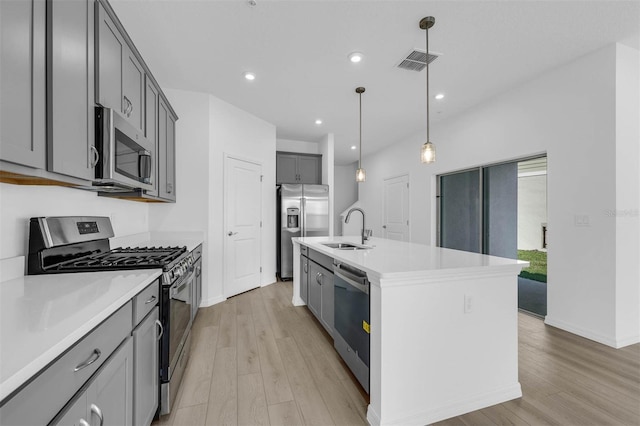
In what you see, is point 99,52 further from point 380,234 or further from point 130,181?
point 380,234

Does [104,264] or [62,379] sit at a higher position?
[104,264]

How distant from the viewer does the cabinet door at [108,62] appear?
5.12 ft

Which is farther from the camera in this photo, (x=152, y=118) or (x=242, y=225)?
(x=242, y=225)

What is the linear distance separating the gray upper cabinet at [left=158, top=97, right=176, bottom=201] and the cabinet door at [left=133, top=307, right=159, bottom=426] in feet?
5.46

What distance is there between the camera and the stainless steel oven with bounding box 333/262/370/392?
5.82 ft

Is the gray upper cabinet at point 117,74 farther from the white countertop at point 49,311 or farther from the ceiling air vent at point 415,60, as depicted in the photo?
the ceiling air vent at point 415,60

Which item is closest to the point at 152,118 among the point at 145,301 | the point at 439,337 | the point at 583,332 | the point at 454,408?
the point at 145,301

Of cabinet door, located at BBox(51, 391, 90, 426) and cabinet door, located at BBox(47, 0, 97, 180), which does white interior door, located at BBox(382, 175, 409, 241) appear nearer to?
cabinet door, located at BBox(47, 0, 97, 180)

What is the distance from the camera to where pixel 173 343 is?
1.73m

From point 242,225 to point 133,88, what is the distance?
246 centimetres

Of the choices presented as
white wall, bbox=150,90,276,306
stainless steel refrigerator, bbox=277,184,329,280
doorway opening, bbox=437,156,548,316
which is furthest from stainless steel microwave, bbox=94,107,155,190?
doorway opening, bbox=437,156,548,316

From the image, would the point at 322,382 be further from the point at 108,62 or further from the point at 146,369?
the point at 108,62

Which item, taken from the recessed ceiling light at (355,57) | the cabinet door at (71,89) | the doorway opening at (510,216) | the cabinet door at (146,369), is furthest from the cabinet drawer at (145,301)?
the doorway opening at (510,216)

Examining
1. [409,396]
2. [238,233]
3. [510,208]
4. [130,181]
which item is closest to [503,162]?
[510,208]
